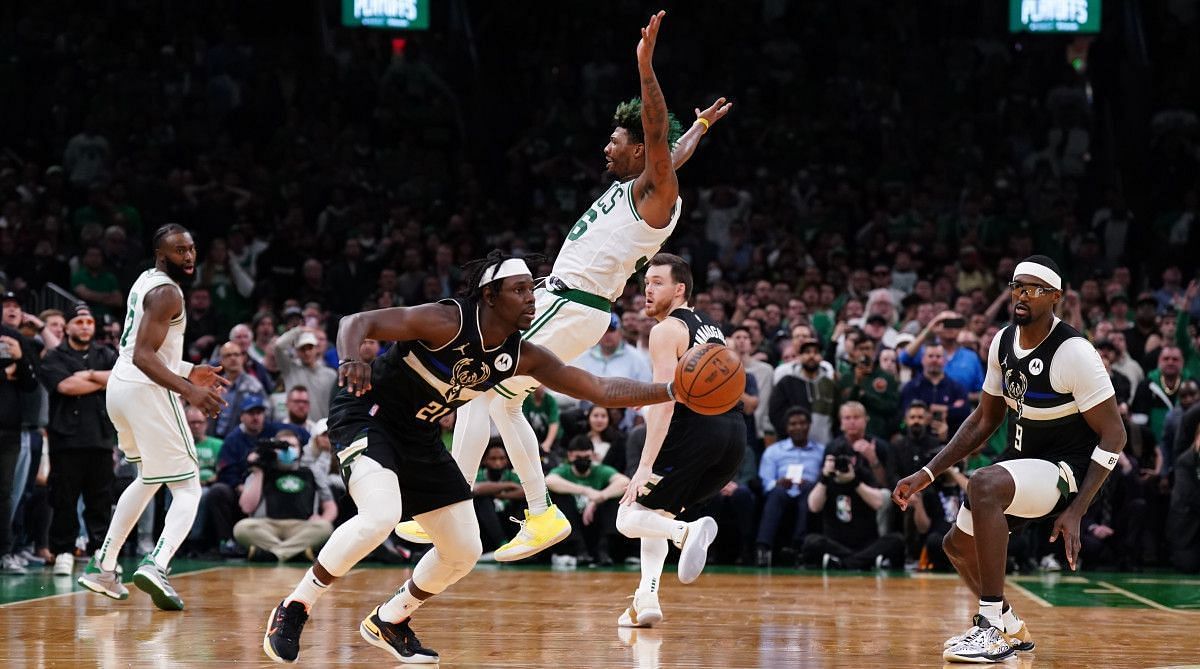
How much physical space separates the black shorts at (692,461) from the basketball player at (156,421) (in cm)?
283

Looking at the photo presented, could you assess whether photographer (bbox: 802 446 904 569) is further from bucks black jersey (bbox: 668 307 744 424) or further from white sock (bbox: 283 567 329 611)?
white sock (bbox: 283 567 329 611)

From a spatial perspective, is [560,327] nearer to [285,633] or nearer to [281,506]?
[285,633]

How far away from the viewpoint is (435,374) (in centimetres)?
704

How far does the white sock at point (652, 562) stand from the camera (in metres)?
8.77

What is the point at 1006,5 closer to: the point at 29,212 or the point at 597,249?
the point at 29,212

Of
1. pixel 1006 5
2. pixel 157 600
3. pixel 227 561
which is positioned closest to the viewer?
pixel 157 600

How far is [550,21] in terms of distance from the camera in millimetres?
23484

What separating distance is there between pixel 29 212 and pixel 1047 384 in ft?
44.7

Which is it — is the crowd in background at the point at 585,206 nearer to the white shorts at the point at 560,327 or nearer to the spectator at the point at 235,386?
the spectator at the point at 235,386

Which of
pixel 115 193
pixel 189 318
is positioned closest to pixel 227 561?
pixel 189 318

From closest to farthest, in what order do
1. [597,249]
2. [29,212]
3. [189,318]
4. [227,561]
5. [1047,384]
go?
[1047,384], [597,249], [227,561], [189,318], [29,212]

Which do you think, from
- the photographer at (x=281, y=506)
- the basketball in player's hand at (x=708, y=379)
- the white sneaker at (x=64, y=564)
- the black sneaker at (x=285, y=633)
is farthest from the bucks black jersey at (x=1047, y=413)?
the white sneaker at (x=64, y=564)

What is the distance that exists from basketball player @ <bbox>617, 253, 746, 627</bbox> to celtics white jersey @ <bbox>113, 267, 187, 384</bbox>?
3099mm

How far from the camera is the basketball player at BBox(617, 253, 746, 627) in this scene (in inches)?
345
